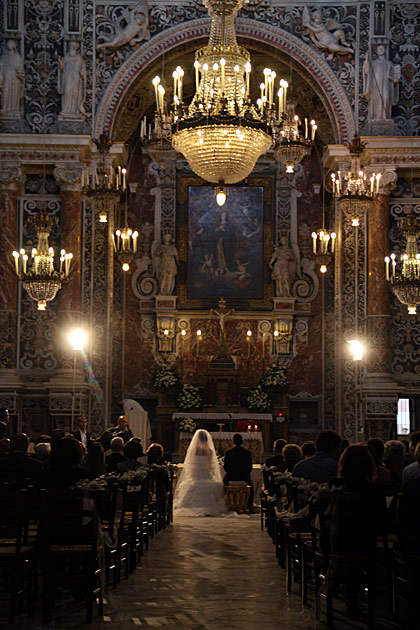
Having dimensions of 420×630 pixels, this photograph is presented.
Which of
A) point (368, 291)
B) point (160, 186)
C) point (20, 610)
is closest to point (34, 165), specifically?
point (160, 186)

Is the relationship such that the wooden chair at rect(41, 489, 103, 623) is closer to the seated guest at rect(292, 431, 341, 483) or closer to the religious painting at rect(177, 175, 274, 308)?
the seated guest at rect(292, 431, 341, 483)

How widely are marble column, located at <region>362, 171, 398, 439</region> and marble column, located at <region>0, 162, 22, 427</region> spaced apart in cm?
714

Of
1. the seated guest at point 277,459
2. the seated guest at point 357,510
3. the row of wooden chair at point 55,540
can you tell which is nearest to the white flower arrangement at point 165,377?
the seated guest at point 277,459

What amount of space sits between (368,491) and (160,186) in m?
19.3

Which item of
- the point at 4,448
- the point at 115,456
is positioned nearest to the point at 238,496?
the point at 115,456

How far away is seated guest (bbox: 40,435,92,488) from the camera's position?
8500mm

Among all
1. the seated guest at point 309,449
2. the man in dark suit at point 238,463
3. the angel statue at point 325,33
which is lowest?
the man in dark suit at point 238,463

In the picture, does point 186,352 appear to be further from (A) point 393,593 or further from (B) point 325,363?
(A) point 393,593

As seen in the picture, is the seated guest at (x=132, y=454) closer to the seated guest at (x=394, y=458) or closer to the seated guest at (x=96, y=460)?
the seated guest at (x=96, y=460)

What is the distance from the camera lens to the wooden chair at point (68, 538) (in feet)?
26.5

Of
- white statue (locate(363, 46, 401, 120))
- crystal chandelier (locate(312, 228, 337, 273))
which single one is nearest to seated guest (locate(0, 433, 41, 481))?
crystal chandelier (locate(312, 228, 337, 273))

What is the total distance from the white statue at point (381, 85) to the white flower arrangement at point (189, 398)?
7.53 metres

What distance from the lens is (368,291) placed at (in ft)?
71.0

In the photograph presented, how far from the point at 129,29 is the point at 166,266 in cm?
589
